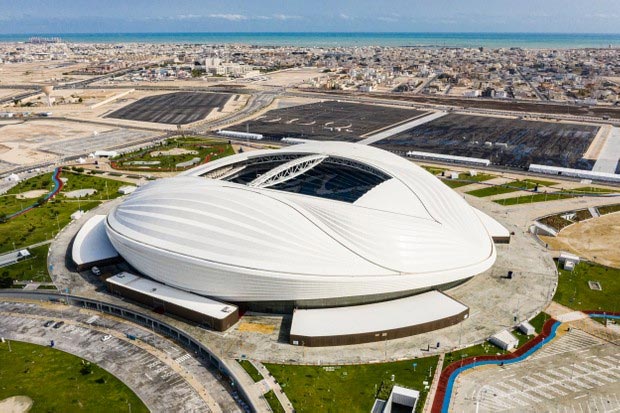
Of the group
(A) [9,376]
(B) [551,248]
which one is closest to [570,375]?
(B) [551,248]

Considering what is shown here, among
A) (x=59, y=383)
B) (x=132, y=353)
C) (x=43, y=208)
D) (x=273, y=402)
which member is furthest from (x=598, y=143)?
(x=59, y=383)

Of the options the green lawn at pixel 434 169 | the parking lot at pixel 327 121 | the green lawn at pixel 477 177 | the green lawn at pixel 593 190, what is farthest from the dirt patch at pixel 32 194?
the green lawn at pixel 593 190

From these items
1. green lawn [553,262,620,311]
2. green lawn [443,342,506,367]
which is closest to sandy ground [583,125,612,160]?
green lawn [553,262,620,311]

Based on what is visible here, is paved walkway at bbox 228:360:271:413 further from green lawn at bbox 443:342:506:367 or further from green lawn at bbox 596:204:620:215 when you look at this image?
green lawn at bbox 596:204:620:215

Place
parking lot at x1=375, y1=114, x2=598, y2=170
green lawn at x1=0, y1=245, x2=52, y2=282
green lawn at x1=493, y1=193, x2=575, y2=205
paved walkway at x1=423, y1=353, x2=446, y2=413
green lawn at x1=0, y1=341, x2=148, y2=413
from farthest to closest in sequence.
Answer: parking lot at x1=375, y1=114, x2=598, y2=170 < green lawn at x1=493, y1=193, x2=575, y2=205 < green lawn at x1=0, y1=245, x2=52, y2=282 < green lawn at x1=0, y1=341, x2=148, y2=413 < paved walkway at x1=423, y1=353, x2=446, y2=413

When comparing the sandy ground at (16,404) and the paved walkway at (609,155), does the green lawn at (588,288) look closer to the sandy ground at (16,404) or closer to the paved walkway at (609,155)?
the paved walkway at (609,155)

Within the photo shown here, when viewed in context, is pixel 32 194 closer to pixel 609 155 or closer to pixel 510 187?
pixel 510 187

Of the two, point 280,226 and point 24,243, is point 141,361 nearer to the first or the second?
point 280,226

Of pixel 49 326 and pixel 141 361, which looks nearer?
pixel 141 361
